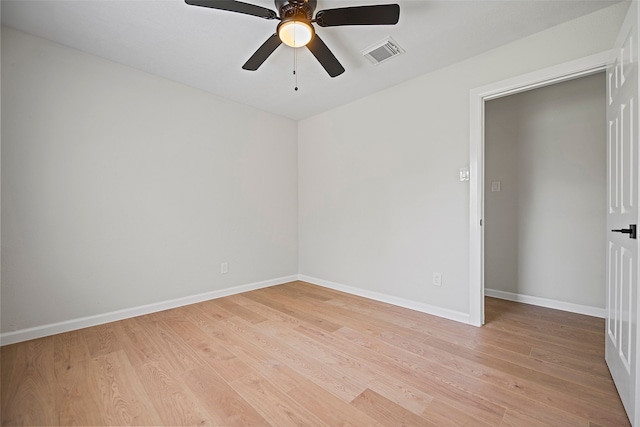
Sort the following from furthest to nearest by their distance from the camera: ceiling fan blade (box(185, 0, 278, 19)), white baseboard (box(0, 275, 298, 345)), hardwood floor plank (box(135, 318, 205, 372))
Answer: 1. white baseboard (box(0, 275, 298, 345))
2. hardwood floor plank (box(135, 318, 205, 372))
3. ceiling fan blade (box(185, 0, 278, 19))

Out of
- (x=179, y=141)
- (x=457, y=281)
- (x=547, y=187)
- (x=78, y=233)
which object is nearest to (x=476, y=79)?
(x=547, y=187)

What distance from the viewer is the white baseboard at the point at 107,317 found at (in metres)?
2.20

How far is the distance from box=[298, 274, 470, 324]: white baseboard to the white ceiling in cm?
232

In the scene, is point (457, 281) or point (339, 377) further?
point (457, 281)

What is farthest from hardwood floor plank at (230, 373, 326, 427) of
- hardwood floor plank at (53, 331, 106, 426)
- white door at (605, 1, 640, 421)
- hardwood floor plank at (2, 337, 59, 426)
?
white door at (605, 1, 640, 421)

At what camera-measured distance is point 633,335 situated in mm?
1338

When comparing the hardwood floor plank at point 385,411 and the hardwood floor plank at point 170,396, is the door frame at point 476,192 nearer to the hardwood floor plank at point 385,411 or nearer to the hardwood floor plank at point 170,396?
the hardwood floor plank at point 385,411

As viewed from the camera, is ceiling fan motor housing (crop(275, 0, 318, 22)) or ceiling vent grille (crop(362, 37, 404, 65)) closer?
ceiling fan motor housing (crop(275, 0, 318, 22))

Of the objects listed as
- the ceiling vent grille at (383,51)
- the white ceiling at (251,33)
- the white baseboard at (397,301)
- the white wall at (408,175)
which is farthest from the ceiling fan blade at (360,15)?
the white baseboard at (397,301)

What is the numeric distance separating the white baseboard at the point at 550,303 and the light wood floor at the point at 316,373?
0.15 m

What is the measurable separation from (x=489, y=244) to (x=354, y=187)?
5.73 feet

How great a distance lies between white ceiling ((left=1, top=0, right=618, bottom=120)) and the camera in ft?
6.39

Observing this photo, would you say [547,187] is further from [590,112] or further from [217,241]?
[217,241]

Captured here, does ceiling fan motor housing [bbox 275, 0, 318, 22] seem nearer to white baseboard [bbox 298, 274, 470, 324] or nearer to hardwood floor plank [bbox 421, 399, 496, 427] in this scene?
hardwood floor plank [bbox 421, 399, 496, 427]
